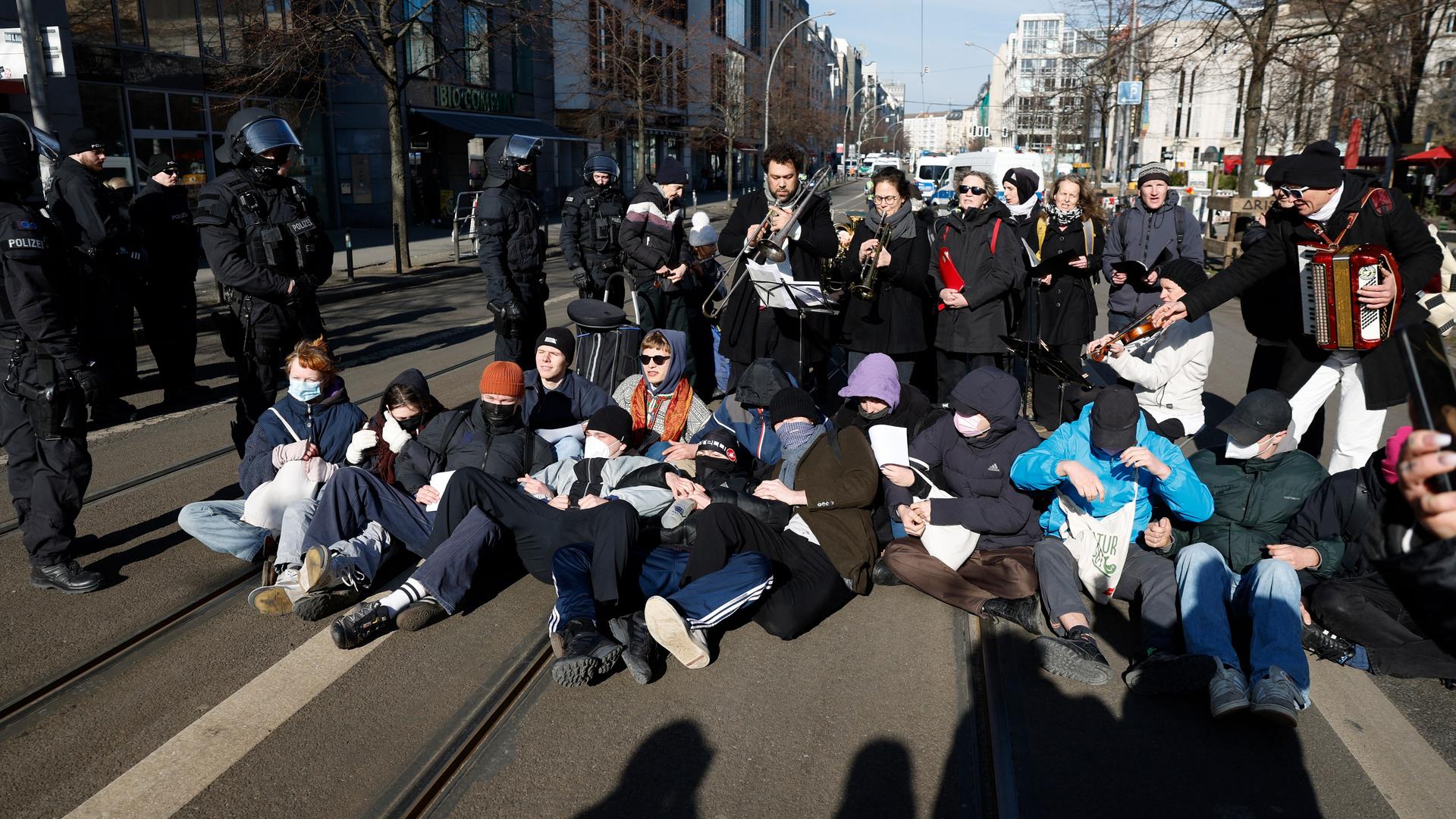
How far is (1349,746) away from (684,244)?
6263mm

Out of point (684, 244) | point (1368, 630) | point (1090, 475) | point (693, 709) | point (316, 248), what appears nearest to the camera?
point (693, 709)

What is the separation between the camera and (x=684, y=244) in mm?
8695

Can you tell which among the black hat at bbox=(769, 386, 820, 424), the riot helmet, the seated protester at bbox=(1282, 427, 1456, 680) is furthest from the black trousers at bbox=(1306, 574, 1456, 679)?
the riot helmet

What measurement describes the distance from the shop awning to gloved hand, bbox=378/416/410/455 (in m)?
22.9

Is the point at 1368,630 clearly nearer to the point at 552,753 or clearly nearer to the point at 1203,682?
the point at 1203,682

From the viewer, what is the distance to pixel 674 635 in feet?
13.5

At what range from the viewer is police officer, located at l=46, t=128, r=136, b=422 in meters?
7.89

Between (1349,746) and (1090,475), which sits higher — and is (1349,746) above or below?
below

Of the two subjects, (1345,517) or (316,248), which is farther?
(316,248)

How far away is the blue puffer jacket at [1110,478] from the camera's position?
449 cm

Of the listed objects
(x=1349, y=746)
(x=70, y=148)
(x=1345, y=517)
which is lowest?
(x=1349, y=746)

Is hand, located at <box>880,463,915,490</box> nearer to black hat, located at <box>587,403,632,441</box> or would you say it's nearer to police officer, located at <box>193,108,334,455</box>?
black hat, located at <box>587,403,632,441</box>

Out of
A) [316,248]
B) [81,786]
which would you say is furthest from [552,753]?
[316,248]

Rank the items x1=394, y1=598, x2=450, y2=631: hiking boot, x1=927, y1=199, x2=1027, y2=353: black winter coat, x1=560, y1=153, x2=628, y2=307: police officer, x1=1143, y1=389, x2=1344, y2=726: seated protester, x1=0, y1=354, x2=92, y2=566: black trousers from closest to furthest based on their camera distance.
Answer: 1. x1=1143, y1=389, x2=1344, y2=726: seated protester
2. x1=394, y1=598, x2=450, y2=631: hiking boot
3. x1=0, y1=354, x2=92, y2=566: black trousers
4. x1=927, y1=199, x2=1027, y2=353: black winter coat
5. x1=560, y1=153, x2=628, y2=307: police officer
